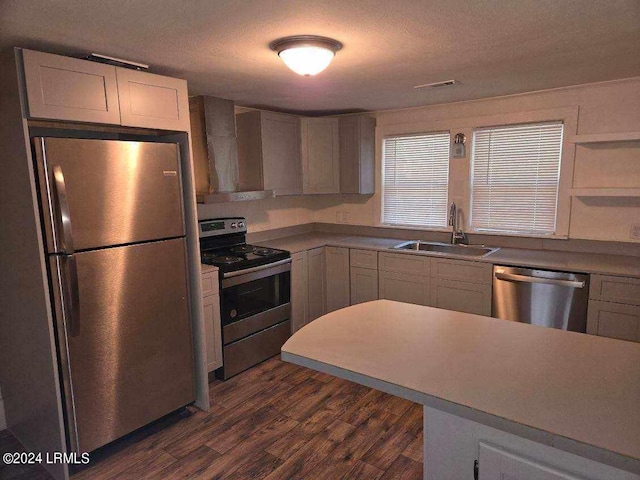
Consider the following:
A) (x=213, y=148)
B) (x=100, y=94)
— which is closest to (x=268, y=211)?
(x=213, y=148)

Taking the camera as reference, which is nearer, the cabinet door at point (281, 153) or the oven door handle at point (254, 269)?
the oven door handle at point (254, 269)

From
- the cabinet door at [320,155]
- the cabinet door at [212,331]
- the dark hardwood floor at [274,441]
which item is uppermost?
the cabinet door at [320,155]

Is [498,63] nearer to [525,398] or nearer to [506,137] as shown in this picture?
[506,137]

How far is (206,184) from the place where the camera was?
317 centimetres

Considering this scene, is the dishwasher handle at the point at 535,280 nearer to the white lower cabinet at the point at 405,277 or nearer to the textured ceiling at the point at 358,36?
the white lower cabinet at the point at 405,277

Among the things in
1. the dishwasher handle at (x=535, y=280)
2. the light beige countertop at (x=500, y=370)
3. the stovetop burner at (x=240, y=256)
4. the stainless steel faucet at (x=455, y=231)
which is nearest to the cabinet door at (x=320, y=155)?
the stovetop burner at (x=240, y=256)

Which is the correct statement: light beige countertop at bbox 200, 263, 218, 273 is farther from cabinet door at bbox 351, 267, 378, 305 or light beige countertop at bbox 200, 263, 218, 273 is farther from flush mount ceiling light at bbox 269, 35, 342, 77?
flush mount ceiling light at bbox 269, 35, 342, 77

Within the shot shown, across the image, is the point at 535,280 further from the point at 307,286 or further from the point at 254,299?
the point at 254,299

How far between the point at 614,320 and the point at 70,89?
11.3 feet

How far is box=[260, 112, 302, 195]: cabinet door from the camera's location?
370 centimetres

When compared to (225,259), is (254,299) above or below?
below

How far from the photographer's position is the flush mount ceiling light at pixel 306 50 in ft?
6.28

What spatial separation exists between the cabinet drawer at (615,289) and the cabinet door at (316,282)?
2.21 m

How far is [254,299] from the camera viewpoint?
10.9 feet
